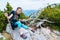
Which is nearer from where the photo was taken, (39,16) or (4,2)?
(39,16)

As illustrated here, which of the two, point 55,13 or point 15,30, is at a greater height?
point 55,13

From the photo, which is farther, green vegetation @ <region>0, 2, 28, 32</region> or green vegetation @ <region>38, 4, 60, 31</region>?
green vegetation @ <region>0, 2, 28, 32</region>

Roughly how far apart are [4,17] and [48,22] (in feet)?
2.33

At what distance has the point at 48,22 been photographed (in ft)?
13.6

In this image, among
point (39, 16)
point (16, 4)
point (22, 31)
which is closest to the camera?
point (22, 31)

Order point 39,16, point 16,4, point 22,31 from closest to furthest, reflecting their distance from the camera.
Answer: point 22,31
point 39,16
point 16,4

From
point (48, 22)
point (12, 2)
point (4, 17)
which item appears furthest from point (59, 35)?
point (12, 2)

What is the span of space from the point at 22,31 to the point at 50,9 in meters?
0.64

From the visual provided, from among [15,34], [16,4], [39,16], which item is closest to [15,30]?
[15,34]

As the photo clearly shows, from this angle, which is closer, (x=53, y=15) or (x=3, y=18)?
(x=53, y=15)

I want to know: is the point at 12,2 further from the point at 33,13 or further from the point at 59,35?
the point at 59,35

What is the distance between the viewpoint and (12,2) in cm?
485

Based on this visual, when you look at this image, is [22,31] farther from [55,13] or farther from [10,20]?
[55,13]

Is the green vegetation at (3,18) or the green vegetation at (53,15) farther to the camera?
the green vegetation at (3,18)
